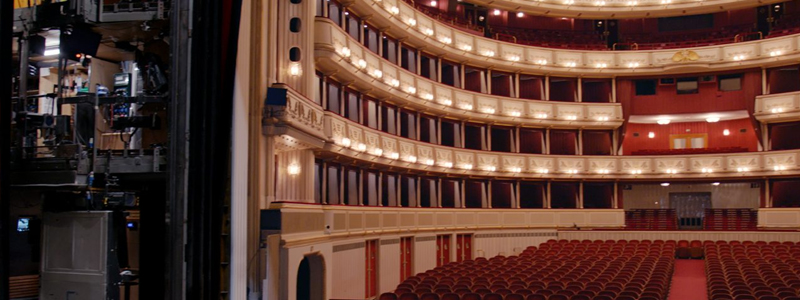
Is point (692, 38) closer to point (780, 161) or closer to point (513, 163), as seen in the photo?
point (780, 161)

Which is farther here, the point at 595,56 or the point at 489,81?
the point at 595,56

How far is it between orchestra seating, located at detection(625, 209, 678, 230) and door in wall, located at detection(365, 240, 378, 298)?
15.3m

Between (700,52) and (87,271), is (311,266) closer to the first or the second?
(87,271)

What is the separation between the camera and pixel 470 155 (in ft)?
94.1

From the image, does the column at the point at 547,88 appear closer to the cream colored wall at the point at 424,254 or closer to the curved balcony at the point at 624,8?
the curved balcony at the point at 624,8

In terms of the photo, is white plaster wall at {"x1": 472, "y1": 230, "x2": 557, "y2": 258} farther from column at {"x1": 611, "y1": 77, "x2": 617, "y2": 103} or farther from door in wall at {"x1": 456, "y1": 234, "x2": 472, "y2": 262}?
column at {"x1": 611, "y1": 77, "x2": 617, "y2": 103}

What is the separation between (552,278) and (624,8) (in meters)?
19.5

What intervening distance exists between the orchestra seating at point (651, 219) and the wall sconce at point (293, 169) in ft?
65.0

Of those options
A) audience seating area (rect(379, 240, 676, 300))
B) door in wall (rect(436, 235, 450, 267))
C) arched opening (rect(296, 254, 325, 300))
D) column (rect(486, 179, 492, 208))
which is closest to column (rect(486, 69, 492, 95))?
column (rect(486, 179, 492, 208))

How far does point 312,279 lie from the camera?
56.9ft

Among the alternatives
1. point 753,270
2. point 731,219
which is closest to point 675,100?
point 731,219

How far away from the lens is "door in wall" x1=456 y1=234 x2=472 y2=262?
27906 millimetres

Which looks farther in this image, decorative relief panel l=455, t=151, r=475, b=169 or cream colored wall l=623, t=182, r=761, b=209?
cream colored wall l=623, t=182, r=761, b=209

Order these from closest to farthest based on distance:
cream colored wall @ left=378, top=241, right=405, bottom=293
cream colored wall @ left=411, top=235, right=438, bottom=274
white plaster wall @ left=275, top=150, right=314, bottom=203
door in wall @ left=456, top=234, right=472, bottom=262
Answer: white plaster wall @ left=275, top=150, right=314, bottom=203 → cream colored wall @ left=378, top=241, right=405, bottom=293 → cream colored wall @ left=411, top=235, right=438, bottom=274 → door in wall @ left=456, top=234, right=472, bottom=262
